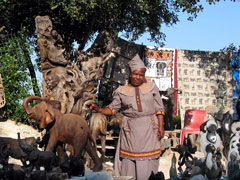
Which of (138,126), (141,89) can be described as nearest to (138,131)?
(138,126)

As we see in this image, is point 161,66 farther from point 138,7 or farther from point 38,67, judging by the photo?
point 38,67

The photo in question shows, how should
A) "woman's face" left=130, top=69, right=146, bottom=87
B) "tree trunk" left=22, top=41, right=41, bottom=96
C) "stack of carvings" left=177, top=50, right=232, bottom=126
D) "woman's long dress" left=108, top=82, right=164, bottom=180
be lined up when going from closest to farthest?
"woman's long dress" left=108, top=82, right=164, bottom=180, "woman's face" left=130, top=69, right=146, bottom=87, "tree trunk" left=22, top=41, right=41, bottom=96, "stack of carvings" left=177, top=50, right=232, bottom=126

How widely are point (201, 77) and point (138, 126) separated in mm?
9696

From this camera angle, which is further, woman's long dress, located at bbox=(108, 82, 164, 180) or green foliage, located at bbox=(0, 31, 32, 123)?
green foliage, located at bbox=(0, 31, 32, 123)

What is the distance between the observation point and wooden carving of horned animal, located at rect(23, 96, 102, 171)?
5.26 meters

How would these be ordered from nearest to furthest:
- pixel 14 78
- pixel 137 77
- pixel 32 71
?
pixel 137 77 → pixel 14 78 → pixel 32 71

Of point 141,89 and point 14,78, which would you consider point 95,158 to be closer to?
point 141,89

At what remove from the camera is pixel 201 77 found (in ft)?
49.3

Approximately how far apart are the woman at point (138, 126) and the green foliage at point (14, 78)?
657cm

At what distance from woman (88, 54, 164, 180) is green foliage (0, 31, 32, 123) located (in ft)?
21.6

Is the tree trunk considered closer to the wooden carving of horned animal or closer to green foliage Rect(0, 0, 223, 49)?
green foliage Rect(0, 0, 223, 49)

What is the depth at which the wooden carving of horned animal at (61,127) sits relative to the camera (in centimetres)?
526

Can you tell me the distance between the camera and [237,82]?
14875 mm

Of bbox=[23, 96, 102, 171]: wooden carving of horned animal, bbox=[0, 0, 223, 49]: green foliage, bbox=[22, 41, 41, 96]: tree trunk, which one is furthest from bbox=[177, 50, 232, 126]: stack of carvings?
bbox=[23, 96, 102, 171]: wooden carving of horned animal
